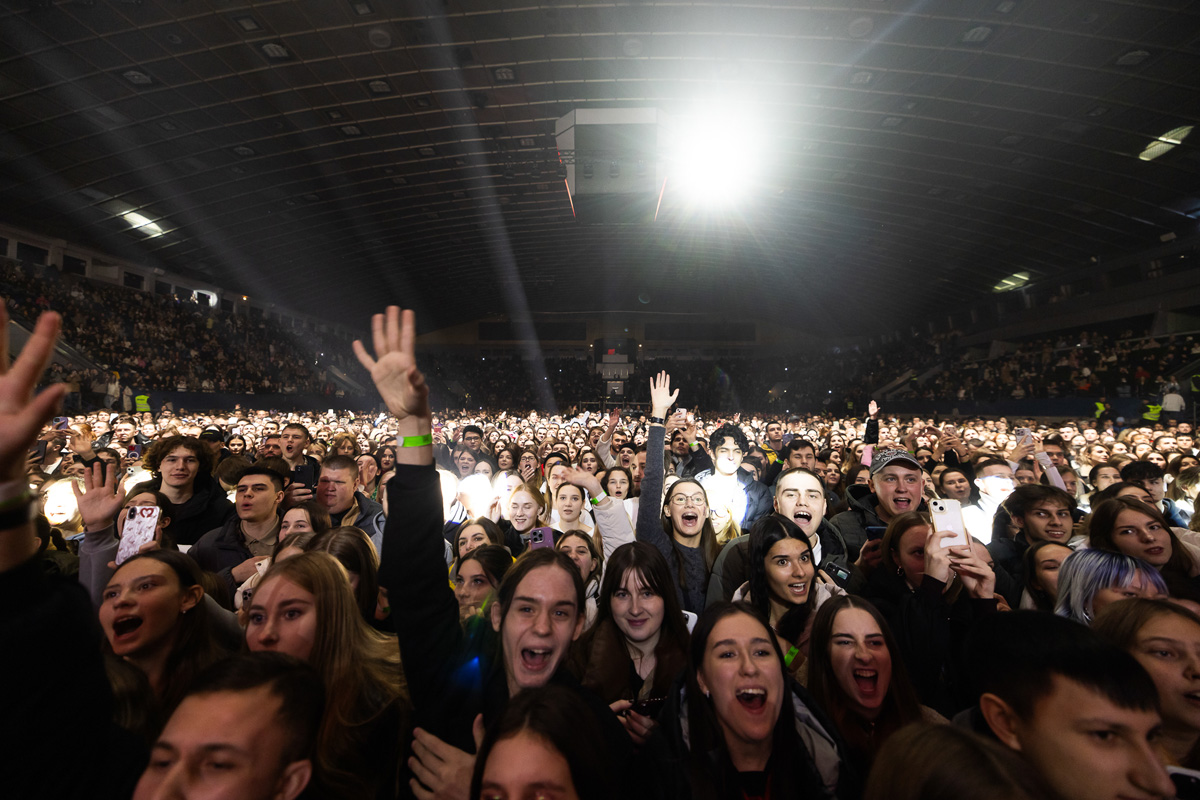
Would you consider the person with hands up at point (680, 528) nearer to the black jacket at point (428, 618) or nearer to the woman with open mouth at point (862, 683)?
the woman with open mouth at point (862, 683)

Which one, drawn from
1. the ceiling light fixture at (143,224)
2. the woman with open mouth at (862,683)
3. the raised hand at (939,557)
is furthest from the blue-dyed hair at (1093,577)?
the ceiling light fixture at (143,224)

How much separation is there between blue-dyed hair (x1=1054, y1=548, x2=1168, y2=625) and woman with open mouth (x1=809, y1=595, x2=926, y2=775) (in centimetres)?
89

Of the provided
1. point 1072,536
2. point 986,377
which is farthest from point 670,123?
point 986,377

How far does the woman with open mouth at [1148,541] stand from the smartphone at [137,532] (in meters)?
5.17

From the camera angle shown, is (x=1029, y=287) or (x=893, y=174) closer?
(x=893, y=174)

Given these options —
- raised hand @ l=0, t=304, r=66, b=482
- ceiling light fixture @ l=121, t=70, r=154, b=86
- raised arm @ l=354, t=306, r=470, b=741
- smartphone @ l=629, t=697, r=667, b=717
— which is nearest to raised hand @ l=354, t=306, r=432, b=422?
raised arm @ l=354, t=306, r=470, b=741

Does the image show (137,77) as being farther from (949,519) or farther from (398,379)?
(949,519)

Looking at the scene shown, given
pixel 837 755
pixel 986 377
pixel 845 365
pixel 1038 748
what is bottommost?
pixel 837 755

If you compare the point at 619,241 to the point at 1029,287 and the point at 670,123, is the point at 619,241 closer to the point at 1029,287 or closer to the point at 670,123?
the point at 670,123

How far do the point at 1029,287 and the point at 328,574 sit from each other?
108ft

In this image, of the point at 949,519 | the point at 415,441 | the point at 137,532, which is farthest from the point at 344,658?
the point at 949,519

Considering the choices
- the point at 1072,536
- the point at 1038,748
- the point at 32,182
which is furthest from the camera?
the point at 32,182

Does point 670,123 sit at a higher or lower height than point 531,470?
higher

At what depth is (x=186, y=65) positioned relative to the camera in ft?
39.0
